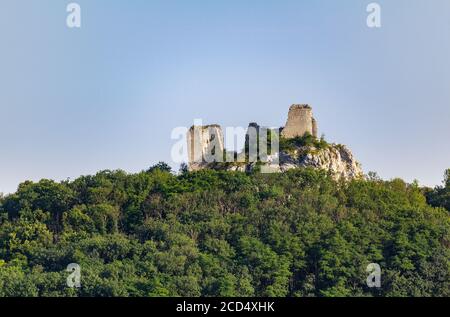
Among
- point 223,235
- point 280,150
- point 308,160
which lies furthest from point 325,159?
point 223,235

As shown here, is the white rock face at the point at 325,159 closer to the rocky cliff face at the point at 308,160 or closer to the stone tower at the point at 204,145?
the rocky cliff face at the point at 308,160

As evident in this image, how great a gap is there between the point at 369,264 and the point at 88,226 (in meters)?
13.5

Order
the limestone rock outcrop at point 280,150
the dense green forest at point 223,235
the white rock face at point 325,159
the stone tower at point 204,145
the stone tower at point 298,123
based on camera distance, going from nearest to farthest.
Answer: the dense green forest at point 223,235
the stone tower at point 204,145
the limestone rock outcrop at point 280,150
the stone tower at point 298,123
the white rock face at point 325,159

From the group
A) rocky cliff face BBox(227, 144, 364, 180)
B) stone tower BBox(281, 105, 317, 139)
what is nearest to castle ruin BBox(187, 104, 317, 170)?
stone tower BBox(281, 105, 317, 139)

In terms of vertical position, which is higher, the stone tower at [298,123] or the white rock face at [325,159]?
the stone tower at [298,123]

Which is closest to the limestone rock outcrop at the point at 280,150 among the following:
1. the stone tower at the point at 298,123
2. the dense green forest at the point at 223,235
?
the stone tower at the point at 298,123

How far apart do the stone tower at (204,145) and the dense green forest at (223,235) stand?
930 mm

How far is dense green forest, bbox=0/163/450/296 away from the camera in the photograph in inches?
2847

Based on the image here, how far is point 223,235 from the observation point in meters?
77.6

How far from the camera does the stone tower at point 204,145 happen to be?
82.2 metres

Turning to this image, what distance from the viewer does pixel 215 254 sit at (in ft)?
248
